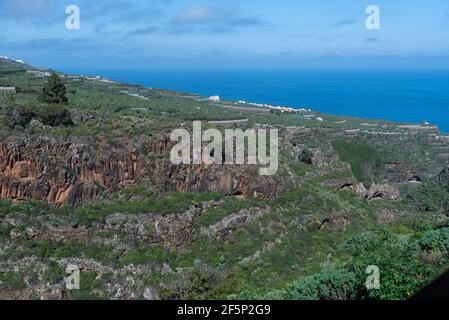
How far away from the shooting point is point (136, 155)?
2428cm

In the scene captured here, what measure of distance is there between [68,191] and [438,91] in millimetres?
181997

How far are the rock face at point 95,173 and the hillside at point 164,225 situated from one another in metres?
→ 0.05

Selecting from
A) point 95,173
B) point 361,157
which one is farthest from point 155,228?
point 361,157

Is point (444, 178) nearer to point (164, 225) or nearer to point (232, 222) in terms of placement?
point (232, 222)

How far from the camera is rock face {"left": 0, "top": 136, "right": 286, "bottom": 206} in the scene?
2178 cm

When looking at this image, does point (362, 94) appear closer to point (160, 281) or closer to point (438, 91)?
point (438, 91)

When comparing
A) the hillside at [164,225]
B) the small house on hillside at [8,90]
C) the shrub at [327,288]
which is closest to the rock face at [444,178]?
the hillside at [164,225]

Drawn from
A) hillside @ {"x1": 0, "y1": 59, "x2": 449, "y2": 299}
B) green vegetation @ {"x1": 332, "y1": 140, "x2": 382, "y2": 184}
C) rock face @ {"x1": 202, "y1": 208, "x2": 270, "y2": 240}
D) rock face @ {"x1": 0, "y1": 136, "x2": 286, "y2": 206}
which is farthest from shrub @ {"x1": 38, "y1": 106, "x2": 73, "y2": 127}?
green vegetation @ {"x1": 332, "y1": 140, "x2": 382, "y2": 184}

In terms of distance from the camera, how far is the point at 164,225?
22219 mm

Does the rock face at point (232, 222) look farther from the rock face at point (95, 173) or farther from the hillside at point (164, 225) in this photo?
the rock face at point (95, 173)

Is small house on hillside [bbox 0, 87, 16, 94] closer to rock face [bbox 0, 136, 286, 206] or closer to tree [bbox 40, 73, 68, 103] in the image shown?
tree [bbox 40, 73, 68, 103]

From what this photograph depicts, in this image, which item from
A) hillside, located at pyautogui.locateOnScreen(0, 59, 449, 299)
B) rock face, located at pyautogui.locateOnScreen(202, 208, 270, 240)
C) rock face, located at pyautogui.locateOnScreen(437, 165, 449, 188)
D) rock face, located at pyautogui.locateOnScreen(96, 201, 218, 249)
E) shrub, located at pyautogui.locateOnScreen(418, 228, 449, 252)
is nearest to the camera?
shrub, located at pyautogui.locateOnScreen(418, 228, 449, 252)

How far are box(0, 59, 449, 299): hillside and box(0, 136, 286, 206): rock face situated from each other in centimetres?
5

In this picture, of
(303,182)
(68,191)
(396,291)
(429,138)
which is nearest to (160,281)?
(68,191)
